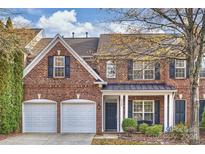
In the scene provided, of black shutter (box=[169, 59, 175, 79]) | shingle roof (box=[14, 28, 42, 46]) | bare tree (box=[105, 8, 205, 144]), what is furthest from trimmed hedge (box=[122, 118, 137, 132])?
shingle roof (box=[14, 28, 42, 46])

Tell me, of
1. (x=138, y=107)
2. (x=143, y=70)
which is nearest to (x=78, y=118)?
(x=138, y=107)

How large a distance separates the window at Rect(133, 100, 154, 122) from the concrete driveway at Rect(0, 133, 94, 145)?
1.64 meters

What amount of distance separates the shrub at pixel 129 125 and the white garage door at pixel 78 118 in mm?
1017

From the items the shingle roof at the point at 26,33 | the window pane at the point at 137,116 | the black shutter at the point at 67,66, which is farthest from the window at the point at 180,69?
the shingle roof at the point at 26,33

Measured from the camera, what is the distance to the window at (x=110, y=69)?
14180 mm

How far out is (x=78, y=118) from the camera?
1502cm

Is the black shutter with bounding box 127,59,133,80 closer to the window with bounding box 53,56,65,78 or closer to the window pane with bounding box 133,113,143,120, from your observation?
the window pane with bounding box 133,113,143,120

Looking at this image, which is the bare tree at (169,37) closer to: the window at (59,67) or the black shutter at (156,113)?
the black shutter at (156,113)

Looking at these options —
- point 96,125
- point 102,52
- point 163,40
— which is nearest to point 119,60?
point 102,52

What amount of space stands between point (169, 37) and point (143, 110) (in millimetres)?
3145

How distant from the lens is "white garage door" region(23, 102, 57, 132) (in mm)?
14531

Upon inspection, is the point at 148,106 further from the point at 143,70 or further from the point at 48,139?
the point at 48,139
